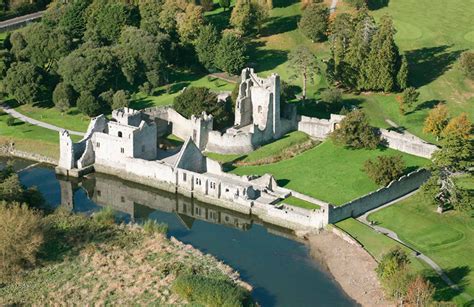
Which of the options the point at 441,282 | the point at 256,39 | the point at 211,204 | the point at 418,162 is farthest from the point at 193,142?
the point at 256,39

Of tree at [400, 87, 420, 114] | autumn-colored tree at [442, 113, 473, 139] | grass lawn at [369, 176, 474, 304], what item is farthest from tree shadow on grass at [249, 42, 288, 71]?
grass lawn at [369, 176, 474, 304]

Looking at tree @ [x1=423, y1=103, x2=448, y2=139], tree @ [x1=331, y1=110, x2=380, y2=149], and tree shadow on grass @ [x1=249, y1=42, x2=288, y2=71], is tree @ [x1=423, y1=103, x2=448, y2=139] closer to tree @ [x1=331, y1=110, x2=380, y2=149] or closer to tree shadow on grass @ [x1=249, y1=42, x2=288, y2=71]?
tree @ [x1=331, y1=110, x2=380, y2=149]

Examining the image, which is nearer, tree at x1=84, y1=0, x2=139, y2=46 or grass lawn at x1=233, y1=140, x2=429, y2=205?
grass lawn at x1=233, y1=140, x2=429, y2=205

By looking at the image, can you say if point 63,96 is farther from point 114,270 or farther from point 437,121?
point 437,121

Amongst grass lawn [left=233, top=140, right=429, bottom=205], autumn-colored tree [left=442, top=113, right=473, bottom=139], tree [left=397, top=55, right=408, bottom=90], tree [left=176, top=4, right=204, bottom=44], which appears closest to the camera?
grass lawn [left=233, top=140, right=429, bottom=205]

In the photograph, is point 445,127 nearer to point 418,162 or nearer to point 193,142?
point 418,162

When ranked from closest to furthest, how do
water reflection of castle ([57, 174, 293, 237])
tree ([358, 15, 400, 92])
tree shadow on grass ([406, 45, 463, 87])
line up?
water reflection of castle ([57, 174, 293, 237]) < tree ([358, 15, 400, 92]) < tree shadow on grass ([406, 45, 463, 87])

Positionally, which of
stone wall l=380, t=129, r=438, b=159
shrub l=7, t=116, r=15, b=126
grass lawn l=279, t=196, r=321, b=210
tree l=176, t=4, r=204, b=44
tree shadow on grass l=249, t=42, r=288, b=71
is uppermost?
tree l=176, t=4, r=204, b=44
